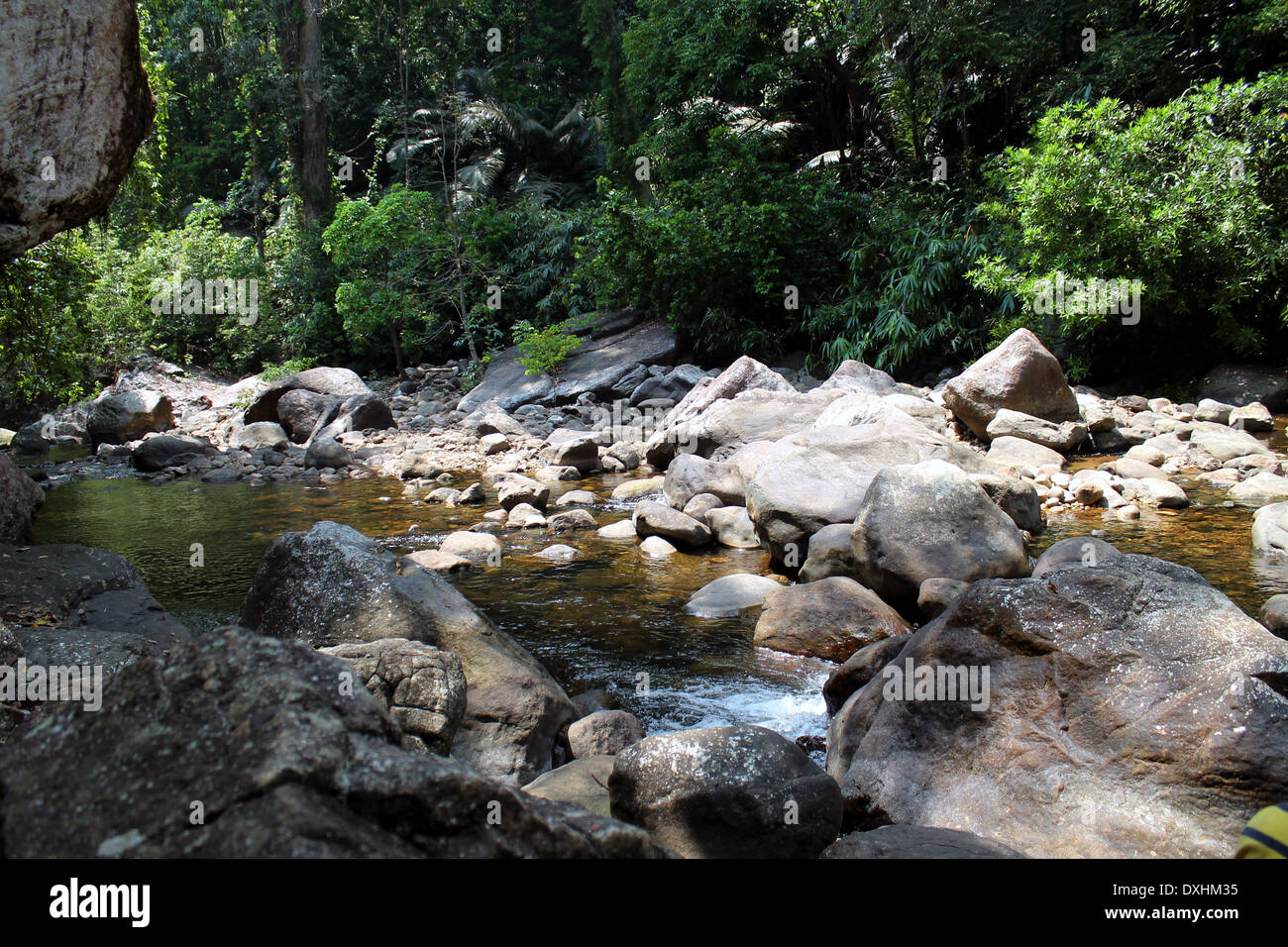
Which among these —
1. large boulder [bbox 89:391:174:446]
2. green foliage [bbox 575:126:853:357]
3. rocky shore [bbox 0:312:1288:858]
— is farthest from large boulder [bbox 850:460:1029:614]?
large boulder [bbox 89:391:174:446]

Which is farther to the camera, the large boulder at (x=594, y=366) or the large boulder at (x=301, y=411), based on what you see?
the large boulder at (x=594, y=366)

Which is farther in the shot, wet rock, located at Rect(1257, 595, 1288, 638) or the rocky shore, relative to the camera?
wet rock, located at Rect(1257, 595, 1288, 638)

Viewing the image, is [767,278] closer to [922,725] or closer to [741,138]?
[741,138]

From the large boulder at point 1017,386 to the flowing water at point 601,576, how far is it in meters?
0.89

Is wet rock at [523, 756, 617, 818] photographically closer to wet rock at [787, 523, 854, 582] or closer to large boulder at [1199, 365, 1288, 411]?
wet rock at [787, 523, 854, 582]

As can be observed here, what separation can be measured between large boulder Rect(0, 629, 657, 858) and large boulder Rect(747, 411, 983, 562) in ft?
17.9

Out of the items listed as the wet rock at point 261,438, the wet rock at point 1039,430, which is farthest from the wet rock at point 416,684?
the wet rock at point 261,438

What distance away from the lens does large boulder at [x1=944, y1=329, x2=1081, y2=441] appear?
403 inches

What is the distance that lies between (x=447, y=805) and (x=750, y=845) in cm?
159

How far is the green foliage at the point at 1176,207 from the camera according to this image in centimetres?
1095

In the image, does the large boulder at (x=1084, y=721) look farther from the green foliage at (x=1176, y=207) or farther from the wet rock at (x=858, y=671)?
the green foliage at (x=1176, y=207)
